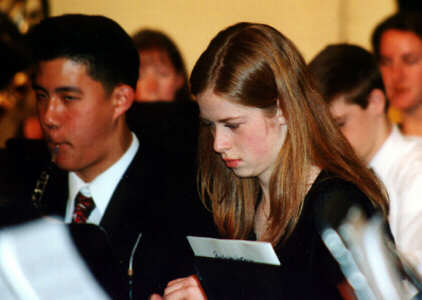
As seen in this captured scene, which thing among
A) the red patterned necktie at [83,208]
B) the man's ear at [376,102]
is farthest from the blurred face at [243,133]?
the man's ear at [376,102]

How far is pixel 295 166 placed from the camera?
165 centimetres

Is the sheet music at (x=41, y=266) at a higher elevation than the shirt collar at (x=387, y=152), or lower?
higher

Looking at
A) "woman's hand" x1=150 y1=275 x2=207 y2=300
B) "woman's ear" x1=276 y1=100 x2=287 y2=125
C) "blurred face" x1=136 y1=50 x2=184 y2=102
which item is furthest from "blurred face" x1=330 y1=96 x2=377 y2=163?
"blurred face" x1=136 y1=50 x2=184 y2=102

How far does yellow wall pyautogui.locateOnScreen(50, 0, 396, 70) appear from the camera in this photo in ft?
12.9

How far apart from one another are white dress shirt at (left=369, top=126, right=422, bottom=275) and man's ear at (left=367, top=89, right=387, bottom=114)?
10cm

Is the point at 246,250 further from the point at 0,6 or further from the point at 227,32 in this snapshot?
the point at 0,6

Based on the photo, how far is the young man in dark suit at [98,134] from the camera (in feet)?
6.60

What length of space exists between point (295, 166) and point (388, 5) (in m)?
2.92

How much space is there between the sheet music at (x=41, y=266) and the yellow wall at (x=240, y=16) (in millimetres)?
2735

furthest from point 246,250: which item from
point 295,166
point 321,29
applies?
point 321,29

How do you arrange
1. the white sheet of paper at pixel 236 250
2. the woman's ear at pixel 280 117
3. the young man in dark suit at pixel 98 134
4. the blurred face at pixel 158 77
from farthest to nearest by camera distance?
1. the blurred face at pixel 158 77
2. the young man in dark suit at pixel 98 134
3. the woman's ear at pixel 280 117
4. the white sheet of paper at pixel 236 250

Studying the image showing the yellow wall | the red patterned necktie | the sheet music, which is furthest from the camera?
the yellow wall

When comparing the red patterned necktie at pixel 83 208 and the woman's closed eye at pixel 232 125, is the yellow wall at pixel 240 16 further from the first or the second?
the woman's closed eye at pixel 232 125

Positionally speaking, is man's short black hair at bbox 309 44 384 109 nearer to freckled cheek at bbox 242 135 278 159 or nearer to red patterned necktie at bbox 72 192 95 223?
freckled cheek at bbox 242 135 278 159
